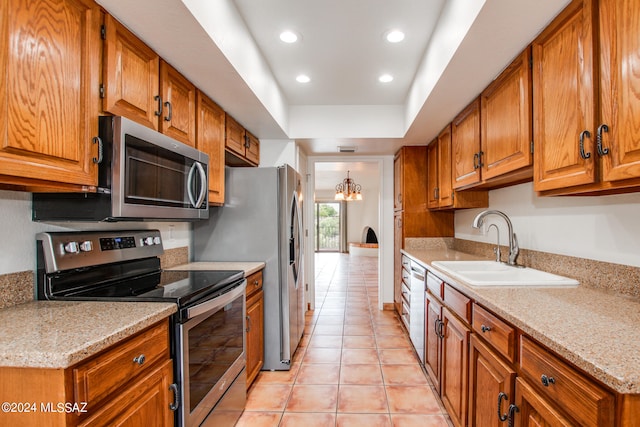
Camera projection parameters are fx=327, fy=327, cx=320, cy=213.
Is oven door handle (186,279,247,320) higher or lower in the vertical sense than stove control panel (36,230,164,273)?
lower

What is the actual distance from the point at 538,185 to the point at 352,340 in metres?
2.30

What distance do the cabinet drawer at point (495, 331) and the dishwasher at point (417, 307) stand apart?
104 cm

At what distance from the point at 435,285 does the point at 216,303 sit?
1413mm

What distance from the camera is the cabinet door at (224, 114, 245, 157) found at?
104 inches

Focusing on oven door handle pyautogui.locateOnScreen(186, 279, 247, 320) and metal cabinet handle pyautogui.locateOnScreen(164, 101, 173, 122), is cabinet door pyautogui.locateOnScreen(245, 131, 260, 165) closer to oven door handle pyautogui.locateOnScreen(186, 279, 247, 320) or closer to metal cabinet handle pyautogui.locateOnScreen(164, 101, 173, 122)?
metal cabinet handle pyautogui.locateOnScreen(164, 101, 173, 122)

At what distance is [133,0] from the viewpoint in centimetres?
128

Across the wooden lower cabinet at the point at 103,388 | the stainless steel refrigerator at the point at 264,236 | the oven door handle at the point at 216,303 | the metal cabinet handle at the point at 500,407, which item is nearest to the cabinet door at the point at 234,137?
the stainless steel refrigerator at the point at 264,236

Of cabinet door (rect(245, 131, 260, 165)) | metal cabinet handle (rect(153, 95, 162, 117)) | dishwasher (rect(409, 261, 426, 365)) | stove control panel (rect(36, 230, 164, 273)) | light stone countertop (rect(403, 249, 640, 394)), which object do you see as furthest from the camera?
cabinet door (rect(245, 131, 260, 165))

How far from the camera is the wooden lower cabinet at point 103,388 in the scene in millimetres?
856

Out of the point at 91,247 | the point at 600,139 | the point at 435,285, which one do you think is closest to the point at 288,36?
the point at 91,247

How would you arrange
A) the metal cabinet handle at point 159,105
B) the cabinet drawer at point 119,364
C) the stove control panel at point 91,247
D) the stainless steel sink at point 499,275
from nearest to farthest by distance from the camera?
the cabinet drawer at point 119,364
the stove control panel at point 91,247
the stainless steel sink at point 499,275
the metal cabinet handle at point 159,105

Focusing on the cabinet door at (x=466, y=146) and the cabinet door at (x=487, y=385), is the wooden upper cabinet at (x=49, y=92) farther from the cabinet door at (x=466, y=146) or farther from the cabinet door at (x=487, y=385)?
the cabinet door at (x=466, y=146)

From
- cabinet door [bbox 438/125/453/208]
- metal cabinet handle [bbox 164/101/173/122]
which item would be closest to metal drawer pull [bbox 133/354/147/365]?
metal cabinet handle [bbox 164/101/173/122]

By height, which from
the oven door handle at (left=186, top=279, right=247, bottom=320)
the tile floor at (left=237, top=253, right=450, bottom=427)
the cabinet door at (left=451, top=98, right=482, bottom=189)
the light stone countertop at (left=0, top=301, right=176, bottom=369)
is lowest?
the tile floor at (left=237, top=253, right=450, bottom=427)
